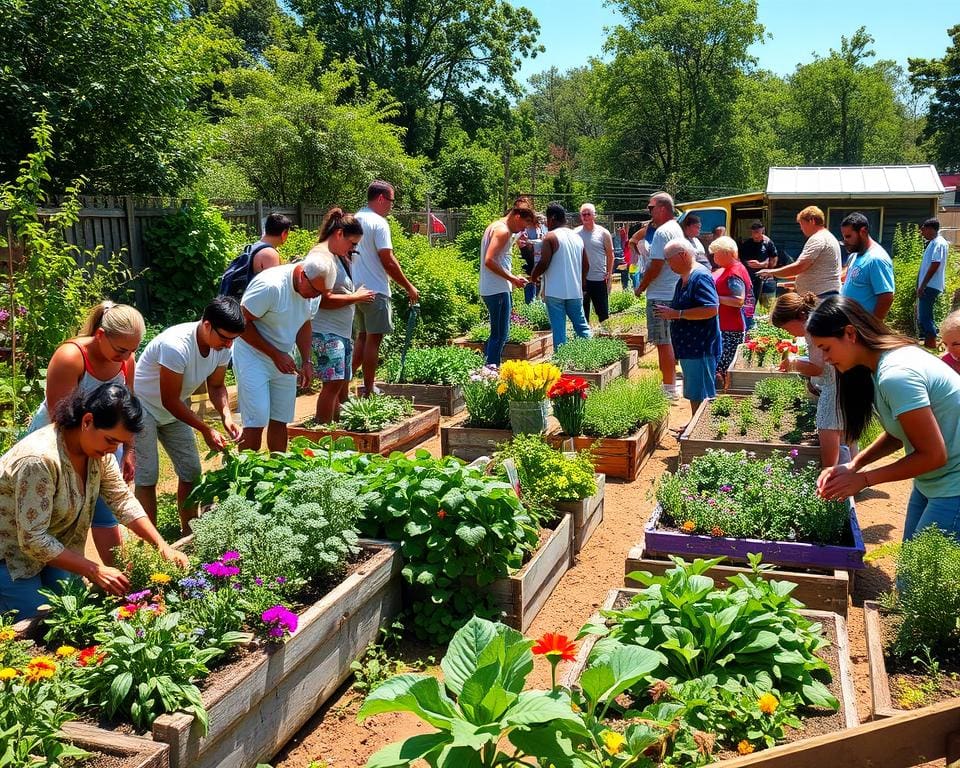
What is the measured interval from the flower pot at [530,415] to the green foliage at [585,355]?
8.71 ft

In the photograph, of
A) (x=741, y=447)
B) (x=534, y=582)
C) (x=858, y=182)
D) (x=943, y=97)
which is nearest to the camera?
(x=534, y=582)

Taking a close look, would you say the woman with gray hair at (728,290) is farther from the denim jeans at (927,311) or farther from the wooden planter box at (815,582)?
the denim jeans at (927,311)

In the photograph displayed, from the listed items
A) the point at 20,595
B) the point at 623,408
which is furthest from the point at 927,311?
the point at 20,595

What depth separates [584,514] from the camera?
18.0 ft

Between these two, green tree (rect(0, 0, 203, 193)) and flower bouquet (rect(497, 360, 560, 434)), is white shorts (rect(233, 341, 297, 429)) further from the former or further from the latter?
green tree (rect(0, 0, 203, 193))

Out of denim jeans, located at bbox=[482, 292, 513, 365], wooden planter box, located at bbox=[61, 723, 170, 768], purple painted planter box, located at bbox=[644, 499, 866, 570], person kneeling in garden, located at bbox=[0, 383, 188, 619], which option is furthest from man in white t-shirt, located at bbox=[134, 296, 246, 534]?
denim jeans, located at bbox=[482, 292, 513, 365]

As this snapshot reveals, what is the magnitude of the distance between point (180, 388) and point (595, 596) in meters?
2.75

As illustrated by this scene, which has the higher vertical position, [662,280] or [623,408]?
[662,280]

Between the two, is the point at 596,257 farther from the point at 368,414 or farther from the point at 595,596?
the point at 595,596

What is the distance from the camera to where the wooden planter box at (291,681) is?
2775 mm

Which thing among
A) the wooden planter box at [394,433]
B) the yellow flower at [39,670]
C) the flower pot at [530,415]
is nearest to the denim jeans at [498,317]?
the wooden planter box at [394,433]

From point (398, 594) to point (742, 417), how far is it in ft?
12.9

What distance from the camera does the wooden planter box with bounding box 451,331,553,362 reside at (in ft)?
36.3

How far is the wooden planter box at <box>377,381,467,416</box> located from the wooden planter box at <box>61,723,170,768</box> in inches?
242
